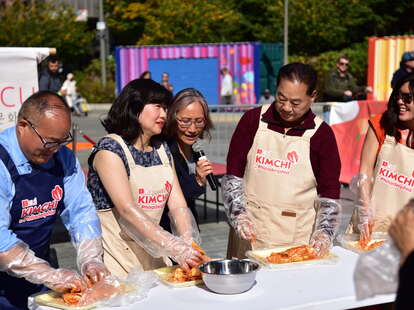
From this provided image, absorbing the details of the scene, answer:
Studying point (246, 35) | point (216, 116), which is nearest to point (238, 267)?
point (216, 116)

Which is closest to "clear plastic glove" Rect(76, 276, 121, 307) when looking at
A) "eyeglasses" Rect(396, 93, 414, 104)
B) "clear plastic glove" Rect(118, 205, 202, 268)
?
"clear plastic glove" Rect(118, 205, 202, 268)

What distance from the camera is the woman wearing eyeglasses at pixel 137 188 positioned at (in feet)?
10.7

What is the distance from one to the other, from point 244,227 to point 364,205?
0.80 metres

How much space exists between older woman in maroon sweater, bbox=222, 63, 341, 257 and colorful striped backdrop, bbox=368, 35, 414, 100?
12.5 metres

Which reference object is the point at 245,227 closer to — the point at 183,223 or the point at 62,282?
the point at 183,223

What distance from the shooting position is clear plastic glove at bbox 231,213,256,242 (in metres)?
3.65

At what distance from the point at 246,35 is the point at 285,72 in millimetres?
31033

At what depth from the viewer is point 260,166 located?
3.82m

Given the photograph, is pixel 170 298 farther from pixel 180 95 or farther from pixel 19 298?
pixel 180 95

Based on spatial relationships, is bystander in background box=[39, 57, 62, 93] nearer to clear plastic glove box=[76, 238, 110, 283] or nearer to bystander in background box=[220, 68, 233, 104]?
clear plastic glove box=[76, 238, 110, 283]

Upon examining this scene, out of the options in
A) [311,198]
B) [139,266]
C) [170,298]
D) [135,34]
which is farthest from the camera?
[135,34]

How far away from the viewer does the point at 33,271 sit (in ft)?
9.44

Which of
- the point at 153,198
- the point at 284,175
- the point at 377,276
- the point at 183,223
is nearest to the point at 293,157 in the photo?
the point at 284,175

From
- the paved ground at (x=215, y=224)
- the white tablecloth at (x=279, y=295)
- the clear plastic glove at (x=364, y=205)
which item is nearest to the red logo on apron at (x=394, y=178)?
the clear plastic glove at (x=364, y=205)
